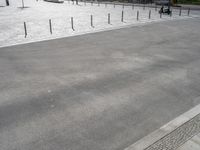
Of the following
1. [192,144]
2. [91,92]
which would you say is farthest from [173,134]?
[91,92]

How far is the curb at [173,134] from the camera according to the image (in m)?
5.15

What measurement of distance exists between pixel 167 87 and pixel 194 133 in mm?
2944

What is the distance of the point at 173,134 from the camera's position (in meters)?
5.56

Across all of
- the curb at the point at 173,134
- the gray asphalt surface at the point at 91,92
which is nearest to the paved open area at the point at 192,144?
the curb at the point at 173,134

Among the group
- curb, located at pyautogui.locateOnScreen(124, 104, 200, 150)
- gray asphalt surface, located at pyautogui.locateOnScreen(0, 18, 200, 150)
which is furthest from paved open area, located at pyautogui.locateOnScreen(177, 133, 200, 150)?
gray asphalt surface, located at pyautogui.locateOnScreen(0, 18, 200, 150)

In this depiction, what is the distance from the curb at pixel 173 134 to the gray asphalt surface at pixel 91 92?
230mm

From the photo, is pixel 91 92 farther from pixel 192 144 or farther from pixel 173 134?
pixel 192 144

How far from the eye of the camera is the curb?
5.15m

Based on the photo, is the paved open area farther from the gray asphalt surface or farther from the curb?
the gray asphalt surface

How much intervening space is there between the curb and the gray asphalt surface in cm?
23

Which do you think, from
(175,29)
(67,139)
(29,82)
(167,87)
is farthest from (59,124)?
(175,29)

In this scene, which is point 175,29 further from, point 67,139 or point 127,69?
point 67,139

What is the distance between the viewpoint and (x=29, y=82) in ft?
29.1

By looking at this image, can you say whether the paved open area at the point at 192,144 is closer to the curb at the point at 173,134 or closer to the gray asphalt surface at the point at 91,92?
the curb at the point at 173,134
